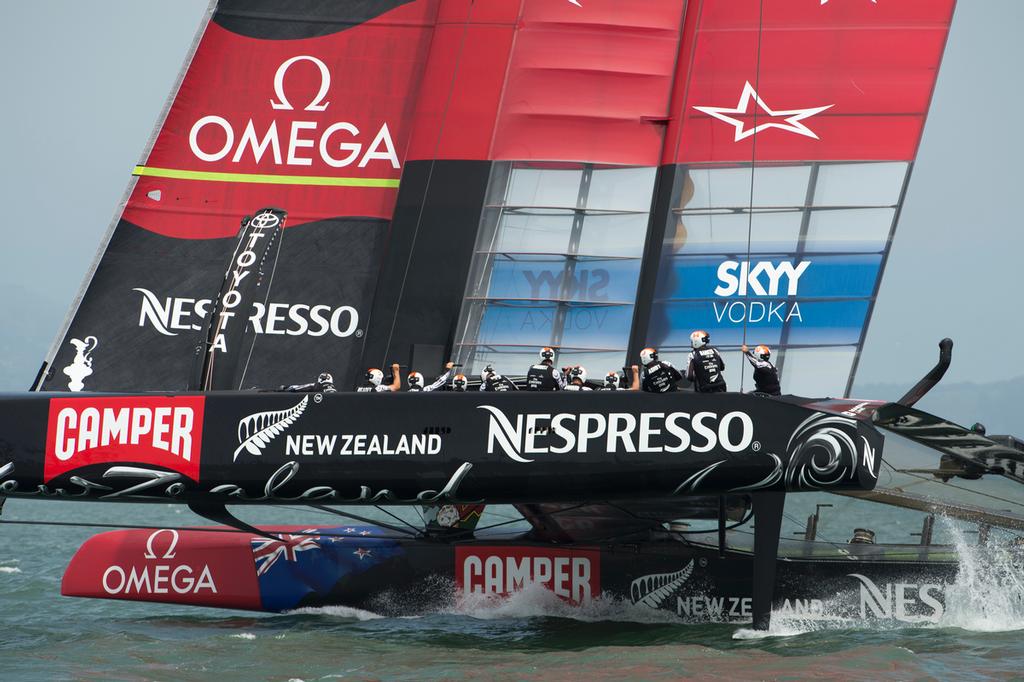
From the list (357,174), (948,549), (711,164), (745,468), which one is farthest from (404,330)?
(948,549)

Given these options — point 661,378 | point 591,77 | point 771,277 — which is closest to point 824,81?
point 771,277

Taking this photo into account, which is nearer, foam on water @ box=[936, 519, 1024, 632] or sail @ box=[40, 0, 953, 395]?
foam on water @ box=[936, 519, 1024, 632]

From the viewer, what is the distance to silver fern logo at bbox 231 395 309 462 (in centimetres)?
862

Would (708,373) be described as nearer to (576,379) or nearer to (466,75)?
(576,379)

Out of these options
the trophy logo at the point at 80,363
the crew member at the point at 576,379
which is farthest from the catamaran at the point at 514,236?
the crew member at the point at 576,379

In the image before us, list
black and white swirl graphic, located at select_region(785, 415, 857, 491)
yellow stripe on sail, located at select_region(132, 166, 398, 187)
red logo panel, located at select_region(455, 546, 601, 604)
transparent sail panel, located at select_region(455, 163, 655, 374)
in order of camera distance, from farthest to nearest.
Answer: transparent sail panel, located at select_region(455, 163, 655, 374) < yellow stripe on sail, located at select_region(132, 166, 398, 187) < red logo panel, located at select_region(455, 546, 601, 604) < black and white swirl graphic, located at select_region(785, 415, 857, 491)

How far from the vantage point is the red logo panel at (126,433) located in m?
8.66

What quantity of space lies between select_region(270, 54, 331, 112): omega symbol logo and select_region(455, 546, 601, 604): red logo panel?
4.32 metres

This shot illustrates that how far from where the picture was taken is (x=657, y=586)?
1041 centimetres

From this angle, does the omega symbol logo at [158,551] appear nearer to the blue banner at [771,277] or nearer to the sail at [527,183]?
the sail at [527,183]

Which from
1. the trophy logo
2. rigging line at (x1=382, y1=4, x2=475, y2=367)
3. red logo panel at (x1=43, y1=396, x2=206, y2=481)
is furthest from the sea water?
rigging line at (x1=382, y1=4, x2=475, y2=367)

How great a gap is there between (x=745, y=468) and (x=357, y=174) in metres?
5.24

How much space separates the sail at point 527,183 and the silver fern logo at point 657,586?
7.14ft

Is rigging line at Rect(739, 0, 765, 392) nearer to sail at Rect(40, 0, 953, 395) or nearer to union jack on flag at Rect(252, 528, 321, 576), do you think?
sail at Rect(40, 0, 953, 395)
